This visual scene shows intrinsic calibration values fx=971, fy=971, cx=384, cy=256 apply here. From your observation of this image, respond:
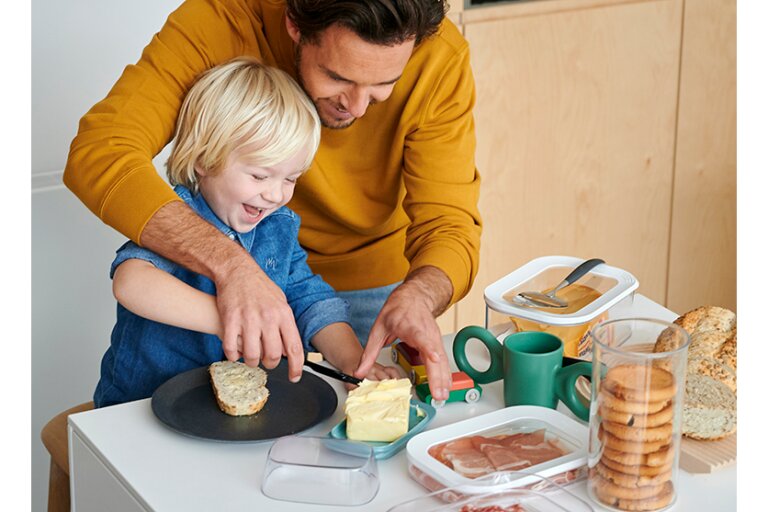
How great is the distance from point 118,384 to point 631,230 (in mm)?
2102

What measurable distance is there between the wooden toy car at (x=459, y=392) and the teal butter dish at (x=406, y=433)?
24 mm

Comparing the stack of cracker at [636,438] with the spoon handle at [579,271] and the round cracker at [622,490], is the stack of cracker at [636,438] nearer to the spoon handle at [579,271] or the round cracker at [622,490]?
the round cracker at [622,490]

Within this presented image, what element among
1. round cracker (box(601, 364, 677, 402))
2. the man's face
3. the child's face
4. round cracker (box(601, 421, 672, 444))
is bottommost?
round cracker (box(601, 421, 672, 444))

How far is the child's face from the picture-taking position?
5.21ft

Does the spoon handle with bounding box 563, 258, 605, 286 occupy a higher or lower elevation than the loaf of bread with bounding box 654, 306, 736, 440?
higher

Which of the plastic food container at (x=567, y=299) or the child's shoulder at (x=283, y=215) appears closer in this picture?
the plastic food container at (x=567, y=299)

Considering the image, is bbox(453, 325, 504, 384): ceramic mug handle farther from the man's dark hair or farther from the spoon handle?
the man's dark hair

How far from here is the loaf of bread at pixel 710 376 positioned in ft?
4.06

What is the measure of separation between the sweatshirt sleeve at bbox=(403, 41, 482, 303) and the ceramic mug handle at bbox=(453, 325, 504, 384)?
34 cm

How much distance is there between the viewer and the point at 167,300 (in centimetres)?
142

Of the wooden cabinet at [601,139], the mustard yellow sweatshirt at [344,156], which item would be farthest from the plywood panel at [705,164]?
the mustard yellow sweatshirt at [344,156]

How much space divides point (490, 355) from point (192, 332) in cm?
51

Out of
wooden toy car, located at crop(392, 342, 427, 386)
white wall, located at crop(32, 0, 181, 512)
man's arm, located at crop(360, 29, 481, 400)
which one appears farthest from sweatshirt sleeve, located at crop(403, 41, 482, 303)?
white wall, located at crop(32, 0, 181, 512)
